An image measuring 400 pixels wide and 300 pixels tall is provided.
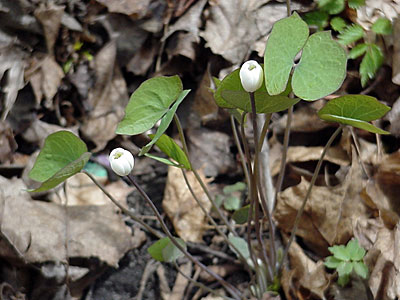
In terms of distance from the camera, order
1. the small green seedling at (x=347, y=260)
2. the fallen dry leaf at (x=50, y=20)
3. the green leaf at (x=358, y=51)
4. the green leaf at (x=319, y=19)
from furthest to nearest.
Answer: the fallen dry leaf at (x=50, y=20), the green leaf at (x=319, y=19), the green leaf at (x=358, y=51), the small green seedling at (x=347, y=260)

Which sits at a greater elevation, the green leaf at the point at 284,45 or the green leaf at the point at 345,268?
the green leaf at the point at 284,45

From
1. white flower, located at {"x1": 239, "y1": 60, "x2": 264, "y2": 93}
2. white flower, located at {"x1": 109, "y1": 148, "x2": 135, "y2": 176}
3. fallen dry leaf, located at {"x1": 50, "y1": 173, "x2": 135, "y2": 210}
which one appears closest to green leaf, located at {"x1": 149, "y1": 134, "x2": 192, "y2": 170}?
white flower, located at {"x1": 109, "y1": 148, "x2": 135, "y2": 176}

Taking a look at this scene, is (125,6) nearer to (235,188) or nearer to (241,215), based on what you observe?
(235,188)

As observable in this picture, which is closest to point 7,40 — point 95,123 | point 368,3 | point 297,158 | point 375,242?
point 95,123

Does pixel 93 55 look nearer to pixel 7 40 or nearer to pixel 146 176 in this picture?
pixel 7 40

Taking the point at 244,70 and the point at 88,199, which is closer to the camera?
the point at 244,70

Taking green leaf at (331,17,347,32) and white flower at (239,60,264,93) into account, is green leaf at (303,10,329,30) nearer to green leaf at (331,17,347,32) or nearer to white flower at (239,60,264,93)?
green leaf at (331,17,347,32)

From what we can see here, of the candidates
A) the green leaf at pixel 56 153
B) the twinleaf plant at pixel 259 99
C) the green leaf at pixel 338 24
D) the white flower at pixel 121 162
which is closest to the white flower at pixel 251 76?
the twinleaf plant at pixel 259 99

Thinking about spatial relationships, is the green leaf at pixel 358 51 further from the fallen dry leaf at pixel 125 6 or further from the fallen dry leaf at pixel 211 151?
the fallen dry leaf at pixel 125 6
